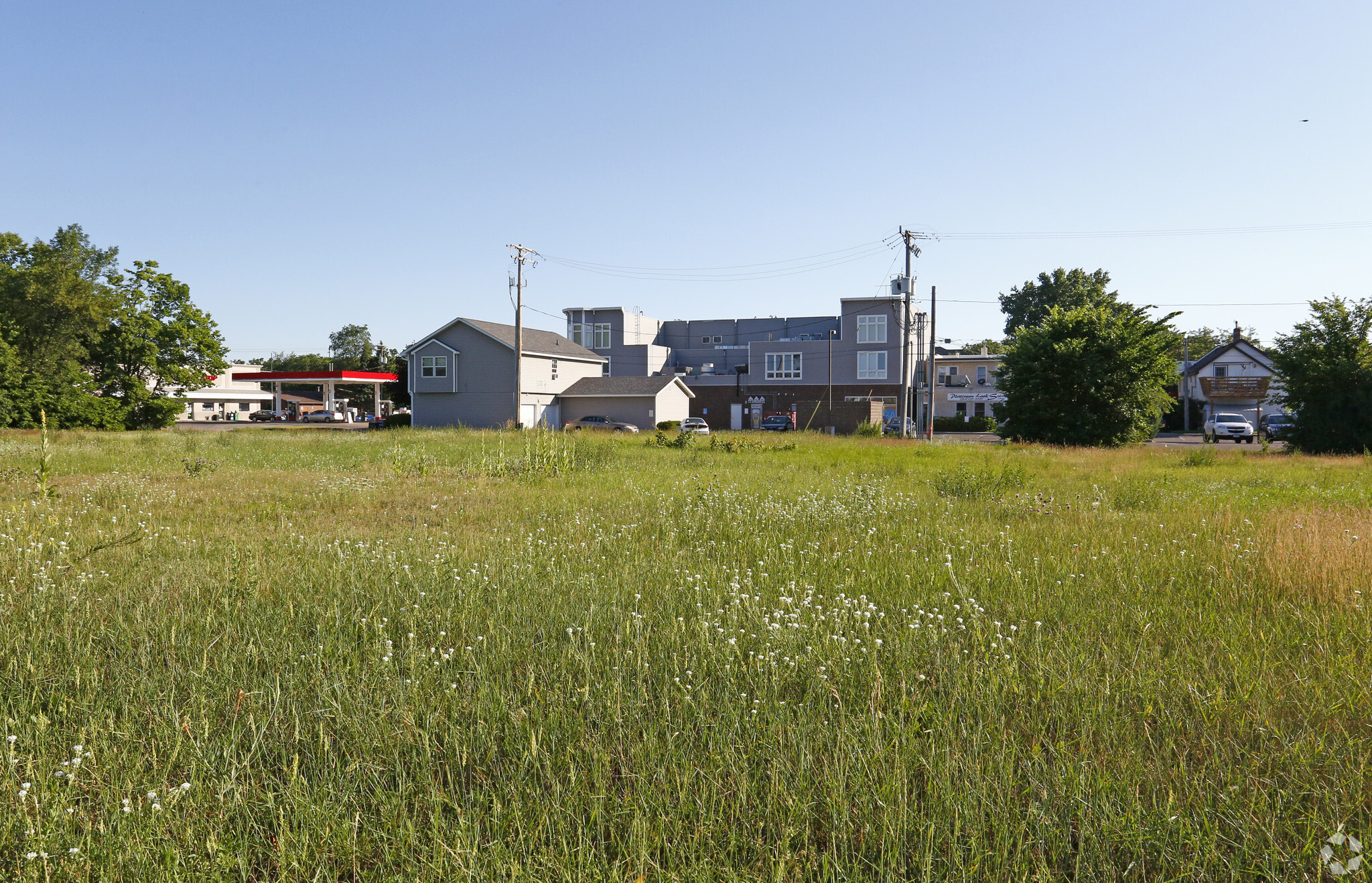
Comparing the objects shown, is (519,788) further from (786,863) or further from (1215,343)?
(1215,343)

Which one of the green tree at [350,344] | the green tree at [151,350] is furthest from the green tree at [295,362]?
the green tree at [151,350]

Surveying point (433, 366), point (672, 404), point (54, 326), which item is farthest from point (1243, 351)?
point (54, 326)

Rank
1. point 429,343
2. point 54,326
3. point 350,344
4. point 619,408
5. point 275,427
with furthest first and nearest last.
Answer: point 350,344
point 619,408
point 275,427
point 429,343
point 54,326

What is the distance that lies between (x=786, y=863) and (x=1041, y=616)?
11.2ft

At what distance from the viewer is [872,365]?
214 ft

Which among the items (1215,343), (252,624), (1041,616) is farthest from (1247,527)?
(1215,343)

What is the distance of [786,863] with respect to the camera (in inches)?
102

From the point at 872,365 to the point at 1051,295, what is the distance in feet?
59.0

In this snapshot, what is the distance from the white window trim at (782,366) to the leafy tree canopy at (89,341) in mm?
41909

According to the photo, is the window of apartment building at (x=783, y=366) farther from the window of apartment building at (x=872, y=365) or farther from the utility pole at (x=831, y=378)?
the window of apartment building at (x=872, y=365)

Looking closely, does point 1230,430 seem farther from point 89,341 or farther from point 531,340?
point 89,341

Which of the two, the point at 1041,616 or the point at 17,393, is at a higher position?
the point at 17,393

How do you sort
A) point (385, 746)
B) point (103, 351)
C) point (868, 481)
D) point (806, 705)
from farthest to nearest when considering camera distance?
point (103, 351), point (868, 481), point (806, 705), point (385, 746)

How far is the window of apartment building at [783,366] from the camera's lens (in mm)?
67000
